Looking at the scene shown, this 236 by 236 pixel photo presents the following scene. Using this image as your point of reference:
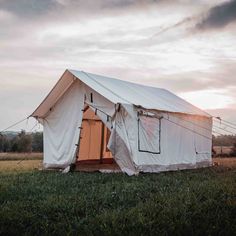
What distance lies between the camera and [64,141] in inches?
480

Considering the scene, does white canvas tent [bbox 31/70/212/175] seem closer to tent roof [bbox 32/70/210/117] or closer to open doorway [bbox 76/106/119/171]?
tent roof [bbox 32/70/210/117]

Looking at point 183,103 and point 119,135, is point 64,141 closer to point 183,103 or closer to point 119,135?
point 119,135

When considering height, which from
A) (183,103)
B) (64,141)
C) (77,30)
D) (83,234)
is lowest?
(83,234)

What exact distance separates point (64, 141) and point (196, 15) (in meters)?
5.19

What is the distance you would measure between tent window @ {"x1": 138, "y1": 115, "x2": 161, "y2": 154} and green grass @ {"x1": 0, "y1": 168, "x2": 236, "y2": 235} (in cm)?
284

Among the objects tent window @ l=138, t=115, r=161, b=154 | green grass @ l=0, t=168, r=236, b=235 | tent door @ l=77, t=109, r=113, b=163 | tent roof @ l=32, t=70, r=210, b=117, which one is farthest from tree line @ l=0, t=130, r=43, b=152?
green grass @ l=0, t=168, r=236, b=235

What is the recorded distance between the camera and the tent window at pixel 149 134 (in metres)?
11.0

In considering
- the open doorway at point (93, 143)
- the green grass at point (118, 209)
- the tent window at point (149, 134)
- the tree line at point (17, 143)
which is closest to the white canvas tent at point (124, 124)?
the tent window at point (149, 134)

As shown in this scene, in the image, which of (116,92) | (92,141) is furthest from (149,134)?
(92,141)

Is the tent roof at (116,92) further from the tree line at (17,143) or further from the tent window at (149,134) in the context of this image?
the tree line at (17,143)

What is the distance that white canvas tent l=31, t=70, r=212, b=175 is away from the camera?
35.3 ft

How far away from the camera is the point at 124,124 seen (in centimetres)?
1075

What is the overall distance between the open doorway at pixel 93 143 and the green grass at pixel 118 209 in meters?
6.56

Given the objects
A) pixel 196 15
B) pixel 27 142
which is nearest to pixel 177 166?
pixel 196 15
